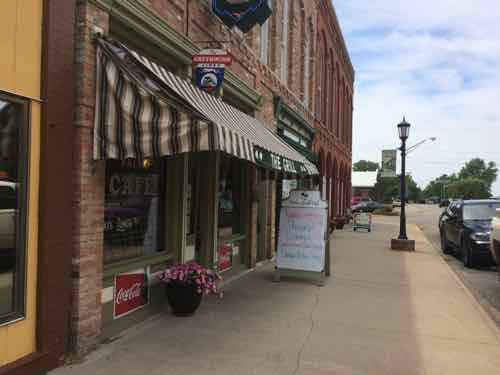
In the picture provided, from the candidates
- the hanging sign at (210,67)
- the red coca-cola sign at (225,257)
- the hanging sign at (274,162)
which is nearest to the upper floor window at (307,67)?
the red coca-cola sign at (225,257)

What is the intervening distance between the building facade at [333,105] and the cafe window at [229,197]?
8982 mm

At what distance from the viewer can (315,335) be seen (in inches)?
221

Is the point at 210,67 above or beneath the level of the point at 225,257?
above

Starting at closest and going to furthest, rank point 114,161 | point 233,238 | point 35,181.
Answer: point 35,181 → point 114,161 → point 233,238

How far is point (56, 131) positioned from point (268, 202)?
7.86 m

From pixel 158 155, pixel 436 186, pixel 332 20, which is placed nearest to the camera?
pixel 158 155

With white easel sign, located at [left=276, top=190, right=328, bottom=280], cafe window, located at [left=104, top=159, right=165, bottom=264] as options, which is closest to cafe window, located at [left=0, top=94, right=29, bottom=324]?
cafe window, located at [left=104, top=159, right=165, bottom=264]

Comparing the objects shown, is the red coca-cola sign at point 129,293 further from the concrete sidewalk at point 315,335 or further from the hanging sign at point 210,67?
the hanging sign at point 210,67

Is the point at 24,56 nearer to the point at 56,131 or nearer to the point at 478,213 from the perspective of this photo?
the point at 56,131

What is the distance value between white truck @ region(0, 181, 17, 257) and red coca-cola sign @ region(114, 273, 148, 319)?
1.67 m

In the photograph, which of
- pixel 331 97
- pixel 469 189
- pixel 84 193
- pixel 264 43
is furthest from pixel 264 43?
pixel 469 189

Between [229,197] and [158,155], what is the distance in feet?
16.5

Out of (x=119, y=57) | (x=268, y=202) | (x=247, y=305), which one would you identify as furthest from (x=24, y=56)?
(x=268, y=202)

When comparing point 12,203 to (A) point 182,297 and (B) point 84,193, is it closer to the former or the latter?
(B) point 84,193
